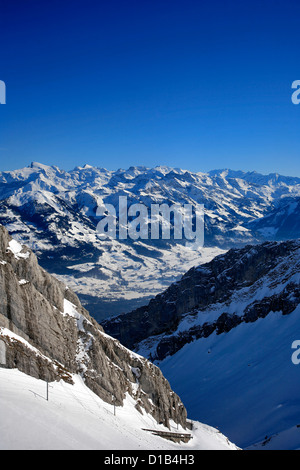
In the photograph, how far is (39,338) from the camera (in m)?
48.1

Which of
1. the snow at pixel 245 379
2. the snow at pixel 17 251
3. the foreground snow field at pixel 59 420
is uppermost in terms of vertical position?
the snow at pixel 17 251

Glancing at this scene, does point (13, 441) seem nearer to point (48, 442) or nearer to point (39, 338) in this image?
point (48, 442)

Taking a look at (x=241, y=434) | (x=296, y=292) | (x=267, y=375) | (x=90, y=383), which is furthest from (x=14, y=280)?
(x=296, y=292)

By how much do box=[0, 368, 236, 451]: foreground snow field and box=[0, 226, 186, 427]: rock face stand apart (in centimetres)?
194

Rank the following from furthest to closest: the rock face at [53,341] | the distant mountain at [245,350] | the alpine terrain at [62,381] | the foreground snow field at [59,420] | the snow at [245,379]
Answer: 1. the distant mountain at [245,350]
2. the snow at [245,379]
3. the rock face at [53,341]
4. the alpine terrain at [62,381]
5. the foreground snow field at [59,420]

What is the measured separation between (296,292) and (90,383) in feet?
366

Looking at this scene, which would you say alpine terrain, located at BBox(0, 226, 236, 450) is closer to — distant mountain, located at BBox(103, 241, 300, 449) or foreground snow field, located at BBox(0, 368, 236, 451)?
foreground snow field, located at BBox(0, 368, 236, 451)

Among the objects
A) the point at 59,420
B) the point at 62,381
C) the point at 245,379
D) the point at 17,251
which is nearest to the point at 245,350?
the point at 245,379

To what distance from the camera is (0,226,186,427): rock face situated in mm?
43000

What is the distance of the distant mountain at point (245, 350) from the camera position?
94.9m

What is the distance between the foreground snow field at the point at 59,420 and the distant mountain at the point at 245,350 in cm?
4631

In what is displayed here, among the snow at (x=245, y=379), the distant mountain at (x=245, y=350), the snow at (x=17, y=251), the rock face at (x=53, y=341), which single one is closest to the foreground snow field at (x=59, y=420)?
the rock face at (x=53, y=341)

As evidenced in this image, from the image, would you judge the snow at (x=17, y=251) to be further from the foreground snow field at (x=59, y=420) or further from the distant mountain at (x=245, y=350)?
the distant mountain at (x=245, y=350)

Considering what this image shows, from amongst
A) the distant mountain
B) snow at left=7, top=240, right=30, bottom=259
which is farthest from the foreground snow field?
the distant mountain
